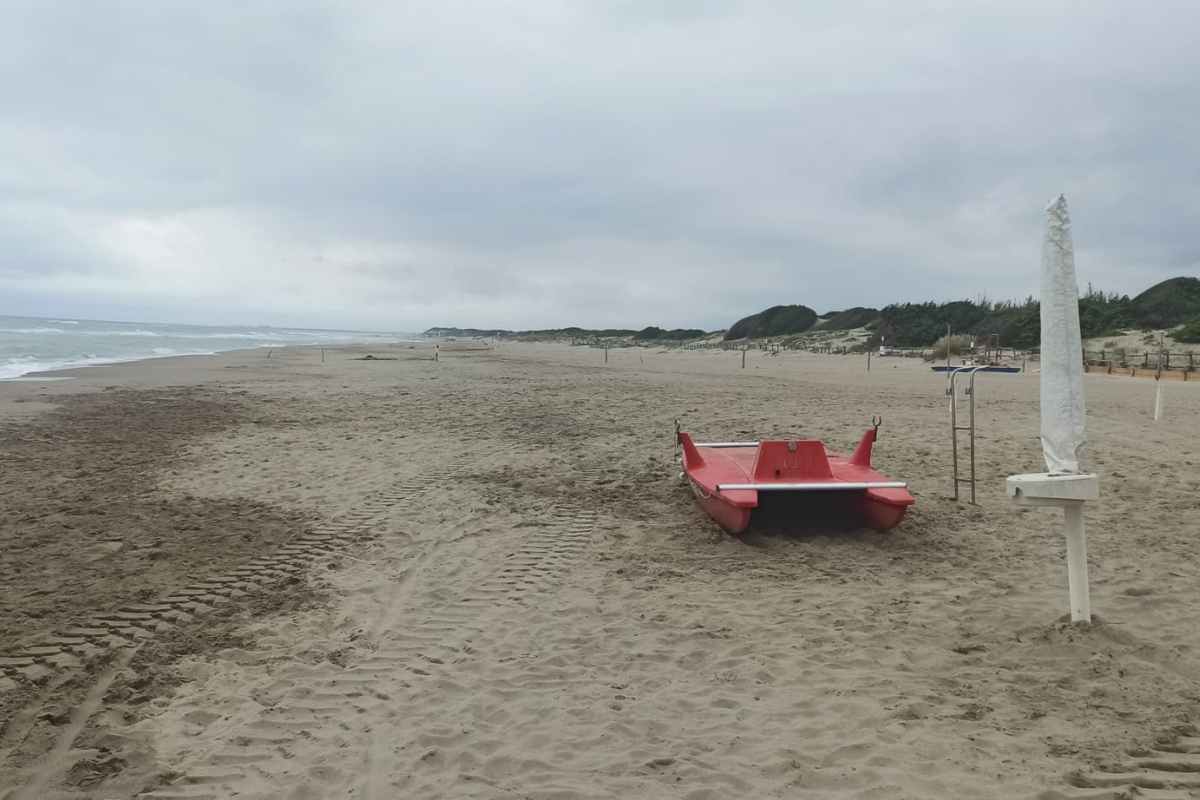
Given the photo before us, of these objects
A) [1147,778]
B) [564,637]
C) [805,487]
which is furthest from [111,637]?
[1147,778]

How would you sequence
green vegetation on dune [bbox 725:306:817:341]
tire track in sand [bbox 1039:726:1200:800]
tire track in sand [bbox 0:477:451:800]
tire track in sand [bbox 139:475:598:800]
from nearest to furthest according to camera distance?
tire track in sand [bbox 1039:726:1200:800], tire track in sand [bbox 139:475:598:800], tire track in sand [bbox 0:477:451:800], green vegetation on dune [bbox 725:306:817:341]

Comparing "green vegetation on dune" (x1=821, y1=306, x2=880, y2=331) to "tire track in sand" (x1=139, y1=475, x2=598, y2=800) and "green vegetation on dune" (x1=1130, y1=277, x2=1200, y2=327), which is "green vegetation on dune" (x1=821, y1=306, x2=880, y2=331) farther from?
"tire track in sand" (x1=139, y1=475, x2=598, y2=800)

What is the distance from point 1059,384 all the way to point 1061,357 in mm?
145

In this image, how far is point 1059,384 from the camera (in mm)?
3783

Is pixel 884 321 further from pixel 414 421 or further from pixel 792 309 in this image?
pixel 414 421

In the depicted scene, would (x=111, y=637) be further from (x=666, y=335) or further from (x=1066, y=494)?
(x=666, y=335)

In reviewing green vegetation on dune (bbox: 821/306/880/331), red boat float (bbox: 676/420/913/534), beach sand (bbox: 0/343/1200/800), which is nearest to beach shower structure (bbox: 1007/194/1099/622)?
beach sand (bbox: 0/343/1200/800)

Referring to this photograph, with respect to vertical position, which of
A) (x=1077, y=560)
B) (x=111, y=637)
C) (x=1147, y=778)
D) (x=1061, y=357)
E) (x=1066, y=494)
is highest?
(x=1061, y=357)

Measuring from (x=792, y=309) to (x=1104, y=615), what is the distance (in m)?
66.9

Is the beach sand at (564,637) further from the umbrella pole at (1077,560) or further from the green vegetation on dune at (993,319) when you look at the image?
the green vegetation on dune at (993,319)

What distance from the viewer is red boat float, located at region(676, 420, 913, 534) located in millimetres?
6402

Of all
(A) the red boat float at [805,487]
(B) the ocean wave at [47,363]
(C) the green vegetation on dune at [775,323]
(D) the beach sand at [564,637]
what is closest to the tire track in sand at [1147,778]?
(D) the beach sand at [564,637]

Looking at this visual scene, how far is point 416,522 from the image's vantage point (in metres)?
7.25

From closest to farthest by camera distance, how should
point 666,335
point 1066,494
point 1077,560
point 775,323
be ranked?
point 1066,494, point 1077,560, point 775,323, point 666,335
